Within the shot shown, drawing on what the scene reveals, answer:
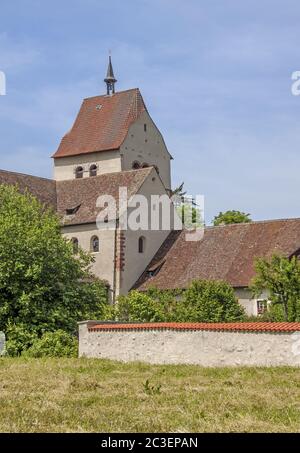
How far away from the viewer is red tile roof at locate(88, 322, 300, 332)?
2123 cm

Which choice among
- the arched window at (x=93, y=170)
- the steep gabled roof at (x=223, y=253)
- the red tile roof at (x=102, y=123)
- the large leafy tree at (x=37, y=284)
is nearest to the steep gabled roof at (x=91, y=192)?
the steep gabled roof at (x=223, y=253)

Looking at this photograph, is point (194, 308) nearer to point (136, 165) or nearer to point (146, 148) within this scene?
point (136, 165)

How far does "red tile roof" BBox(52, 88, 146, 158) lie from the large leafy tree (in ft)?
77.0

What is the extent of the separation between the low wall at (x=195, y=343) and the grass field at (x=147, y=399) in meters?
1.30

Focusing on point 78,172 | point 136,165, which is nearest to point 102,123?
point 78,172

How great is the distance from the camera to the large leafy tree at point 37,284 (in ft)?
105

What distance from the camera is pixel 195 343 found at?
23125 mm

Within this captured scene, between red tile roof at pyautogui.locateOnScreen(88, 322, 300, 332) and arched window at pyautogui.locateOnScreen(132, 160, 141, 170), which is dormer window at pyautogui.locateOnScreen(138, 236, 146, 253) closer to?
arched window at pyautogui.locateOnScreen(132, 160, 141, 170)

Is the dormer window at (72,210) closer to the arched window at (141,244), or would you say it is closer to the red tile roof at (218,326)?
the arched window at (141,244)

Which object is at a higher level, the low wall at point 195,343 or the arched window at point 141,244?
the arched window at point 141,244

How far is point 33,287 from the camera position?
1291 inches

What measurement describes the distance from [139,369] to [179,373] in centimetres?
174

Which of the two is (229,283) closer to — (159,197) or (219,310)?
(219,310)

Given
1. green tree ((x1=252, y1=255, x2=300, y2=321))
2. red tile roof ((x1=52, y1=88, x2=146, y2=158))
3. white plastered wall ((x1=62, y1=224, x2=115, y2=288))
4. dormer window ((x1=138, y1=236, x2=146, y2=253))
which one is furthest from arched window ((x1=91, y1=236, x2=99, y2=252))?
green tree ((x1=252, y1=255, x2=300, y2=321))
